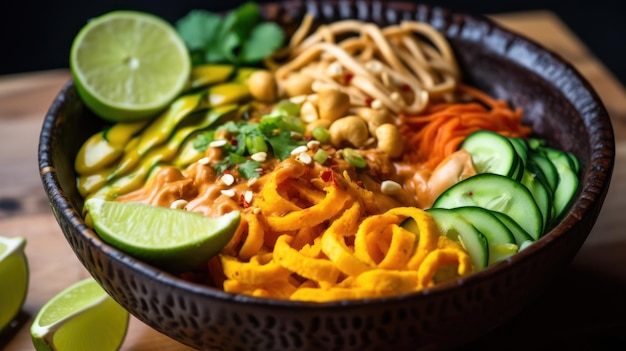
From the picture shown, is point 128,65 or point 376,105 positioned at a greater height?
point 376,105

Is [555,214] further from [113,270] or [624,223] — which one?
[113,270]

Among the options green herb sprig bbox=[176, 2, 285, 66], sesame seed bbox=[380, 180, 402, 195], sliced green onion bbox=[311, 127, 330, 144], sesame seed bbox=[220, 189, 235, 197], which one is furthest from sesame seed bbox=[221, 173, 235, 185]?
green herb sprig bbox=[176, 2, 285, 66]

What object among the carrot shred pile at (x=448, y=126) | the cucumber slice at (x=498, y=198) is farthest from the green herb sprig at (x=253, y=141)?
the cucumber slice at (x=498, y=198)

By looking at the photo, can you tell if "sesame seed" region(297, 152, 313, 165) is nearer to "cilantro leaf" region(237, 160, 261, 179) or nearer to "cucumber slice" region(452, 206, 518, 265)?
"cilantro leaf" region(237, 160, 261, 179)

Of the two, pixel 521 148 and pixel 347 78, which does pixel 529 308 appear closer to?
pixel 521 148

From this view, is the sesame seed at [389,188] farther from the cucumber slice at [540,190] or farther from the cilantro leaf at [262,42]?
the cilantro leaf at [262,42]

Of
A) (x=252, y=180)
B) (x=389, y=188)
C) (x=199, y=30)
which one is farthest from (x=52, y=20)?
(x=389, y=188)
